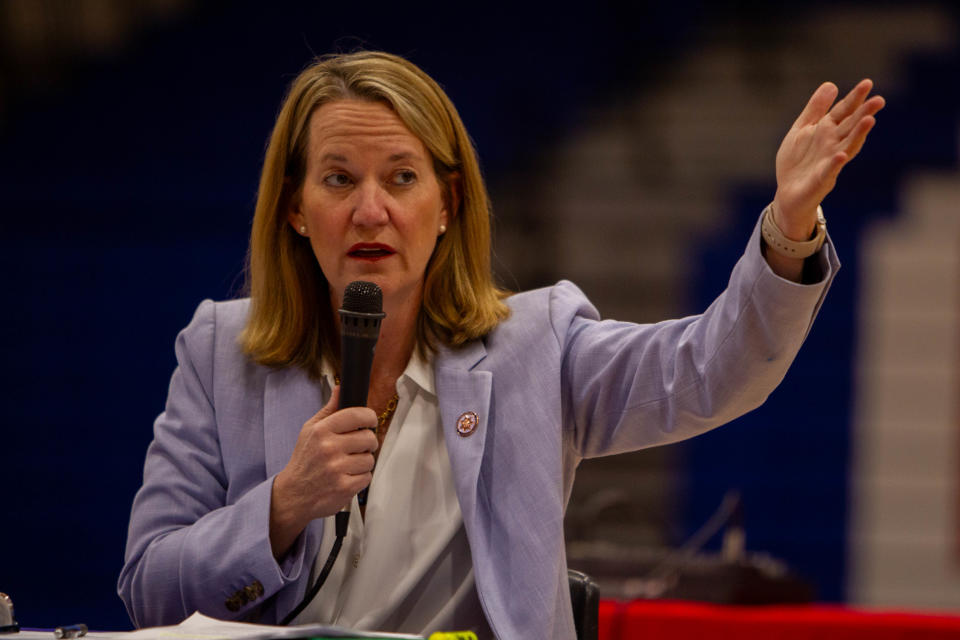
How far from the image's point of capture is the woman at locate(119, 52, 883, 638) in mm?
1594

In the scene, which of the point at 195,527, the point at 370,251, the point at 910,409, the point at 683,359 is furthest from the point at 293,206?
the point at 910,409

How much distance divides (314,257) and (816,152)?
36.5 inches

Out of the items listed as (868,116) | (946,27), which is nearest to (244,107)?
(946,27)

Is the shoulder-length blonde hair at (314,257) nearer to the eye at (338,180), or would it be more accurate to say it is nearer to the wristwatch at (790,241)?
the eye at (338,180)

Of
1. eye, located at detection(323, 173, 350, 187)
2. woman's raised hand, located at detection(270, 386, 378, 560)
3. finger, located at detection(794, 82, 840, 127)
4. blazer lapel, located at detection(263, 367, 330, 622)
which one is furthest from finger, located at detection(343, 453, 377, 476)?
finger, located at detection(794, 82, 840, 127)

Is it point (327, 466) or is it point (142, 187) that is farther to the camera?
point (142, 187)

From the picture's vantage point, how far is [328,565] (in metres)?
1.64

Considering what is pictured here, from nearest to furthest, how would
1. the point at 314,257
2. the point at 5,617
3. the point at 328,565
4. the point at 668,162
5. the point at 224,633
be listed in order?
1. the point at 224,633
2. the point at 5,617
3. the point at 328,565
4. the point at 314,257
5. the point at 668,162

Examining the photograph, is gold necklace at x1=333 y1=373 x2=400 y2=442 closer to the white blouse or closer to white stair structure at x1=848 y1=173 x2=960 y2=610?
the white blouse

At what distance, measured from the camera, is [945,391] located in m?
5.34

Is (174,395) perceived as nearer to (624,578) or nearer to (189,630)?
(189,630)

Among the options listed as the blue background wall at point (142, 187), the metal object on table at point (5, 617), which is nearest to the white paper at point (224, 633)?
the metal object on table at point (5, 617)

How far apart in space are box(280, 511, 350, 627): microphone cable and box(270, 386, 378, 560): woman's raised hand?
0.05 meters

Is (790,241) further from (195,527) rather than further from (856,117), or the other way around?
(195,527)
